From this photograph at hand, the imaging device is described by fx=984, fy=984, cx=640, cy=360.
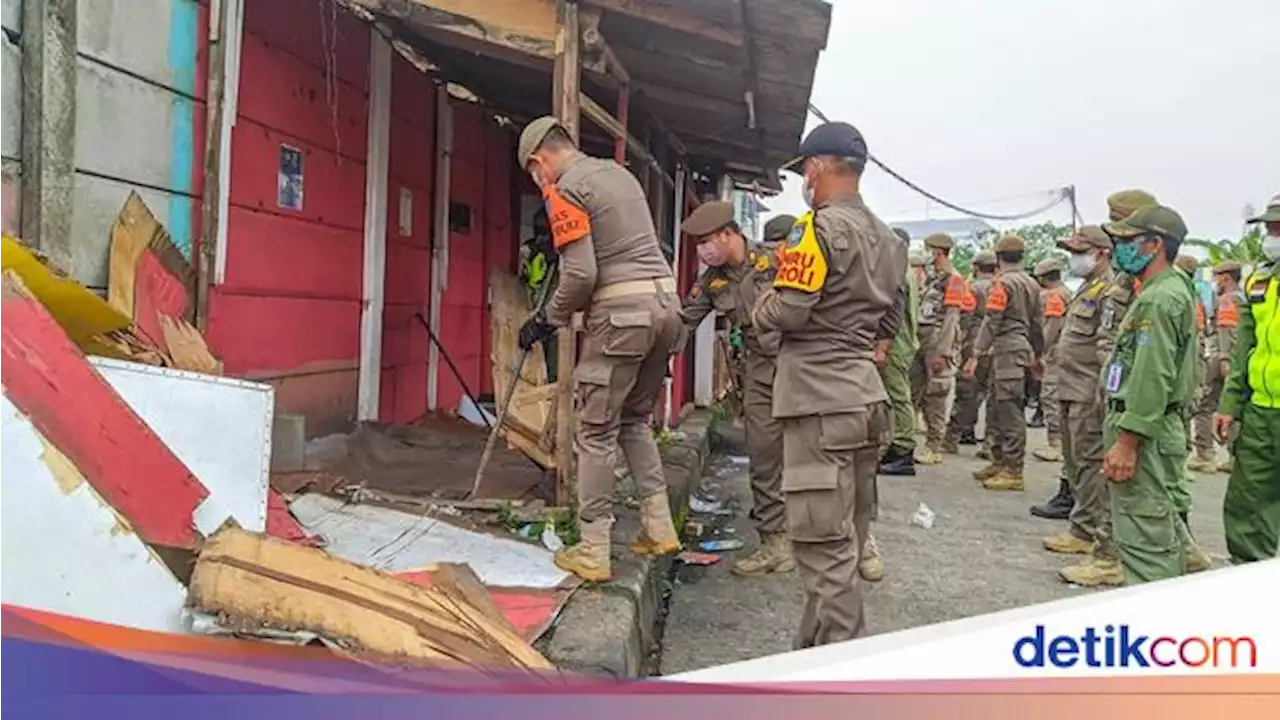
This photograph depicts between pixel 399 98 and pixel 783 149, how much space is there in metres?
3.72

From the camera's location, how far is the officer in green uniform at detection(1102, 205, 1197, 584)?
3771 millimetres

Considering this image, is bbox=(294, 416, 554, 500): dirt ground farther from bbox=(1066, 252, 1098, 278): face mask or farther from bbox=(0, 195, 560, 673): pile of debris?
bbox=(1066, 252, 1098, 278): face mask

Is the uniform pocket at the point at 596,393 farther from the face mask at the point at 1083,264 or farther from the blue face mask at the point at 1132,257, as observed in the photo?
the face mask at the point at 1083,264

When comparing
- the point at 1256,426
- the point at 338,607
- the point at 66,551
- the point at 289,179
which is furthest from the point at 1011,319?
the point at 66,551

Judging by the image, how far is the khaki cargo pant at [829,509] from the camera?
315 centimetres

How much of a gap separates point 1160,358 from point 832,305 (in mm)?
1486

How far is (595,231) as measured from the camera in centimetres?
394

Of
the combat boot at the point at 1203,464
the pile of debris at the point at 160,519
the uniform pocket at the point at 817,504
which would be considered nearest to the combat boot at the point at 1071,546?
the uniform pocket at the point at 817,504

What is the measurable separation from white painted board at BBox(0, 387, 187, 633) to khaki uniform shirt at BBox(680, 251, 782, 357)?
10.1 feet

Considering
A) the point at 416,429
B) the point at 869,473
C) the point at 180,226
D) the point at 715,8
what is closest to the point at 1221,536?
the point at 869,473

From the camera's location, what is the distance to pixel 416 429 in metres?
6.55

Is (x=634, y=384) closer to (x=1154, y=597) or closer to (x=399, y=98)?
(x=1154, y=597)

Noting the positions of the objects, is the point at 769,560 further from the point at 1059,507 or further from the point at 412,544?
the point at 1059,507

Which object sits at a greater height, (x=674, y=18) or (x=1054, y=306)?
(x=674, y=18)
